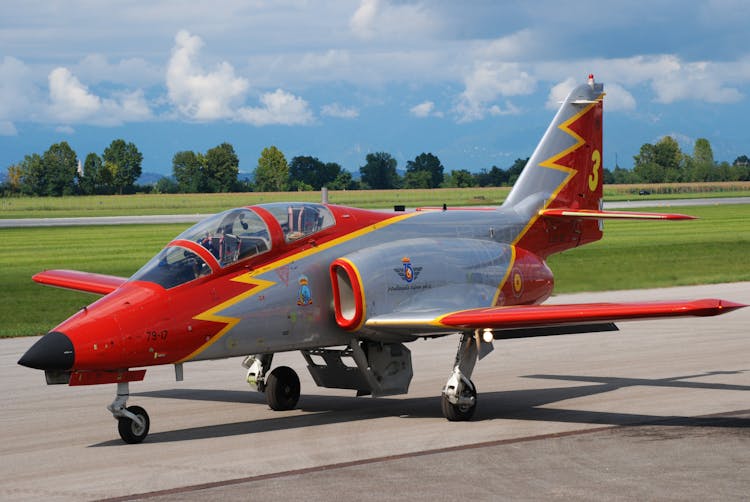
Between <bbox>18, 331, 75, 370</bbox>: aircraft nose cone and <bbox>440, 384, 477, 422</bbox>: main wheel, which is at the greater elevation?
<bbox>18, 331, 75, 370</bbox>: aircraft nose cone

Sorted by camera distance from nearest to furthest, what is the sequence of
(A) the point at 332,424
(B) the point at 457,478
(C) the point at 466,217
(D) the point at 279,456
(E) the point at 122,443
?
1. (B) the point at 457,478
2. (D) the point at 279,456
3. (E) the point at 122,443
4. (A) the point at 332,424
5. (C) the point at 466,217

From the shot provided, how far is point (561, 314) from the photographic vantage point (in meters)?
13.0

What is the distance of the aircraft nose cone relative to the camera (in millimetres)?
11594

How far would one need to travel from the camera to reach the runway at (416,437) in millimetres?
10445

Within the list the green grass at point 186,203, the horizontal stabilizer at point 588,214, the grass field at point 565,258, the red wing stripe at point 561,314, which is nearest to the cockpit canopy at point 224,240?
the red wing stripe at point 561,314

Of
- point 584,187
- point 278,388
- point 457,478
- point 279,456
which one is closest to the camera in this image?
point 457,478

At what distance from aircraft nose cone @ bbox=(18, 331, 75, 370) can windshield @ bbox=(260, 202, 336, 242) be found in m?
3.15

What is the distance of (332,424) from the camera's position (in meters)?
13.9

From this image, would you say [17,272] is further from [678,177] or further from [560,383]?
[678,177]

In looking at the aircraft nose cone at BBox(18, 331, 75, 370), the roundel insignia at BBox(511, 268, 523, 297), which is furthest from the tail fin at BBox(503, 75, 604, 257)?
the aircraft nose cone at BBox(18, 331, 75, 370)

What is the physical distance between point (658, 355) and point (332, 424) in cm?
790

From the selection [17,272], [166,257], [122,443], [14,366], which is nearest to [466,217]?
[166,257]

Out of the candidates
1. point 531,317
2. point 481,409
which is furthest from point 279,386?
point 531,317

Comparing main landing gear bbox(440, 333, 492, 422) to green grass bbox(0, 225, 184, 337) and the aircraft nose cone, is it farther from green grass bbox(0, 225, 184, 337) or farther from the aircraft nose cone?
green grass bbox(0, 225, 184, 337)
